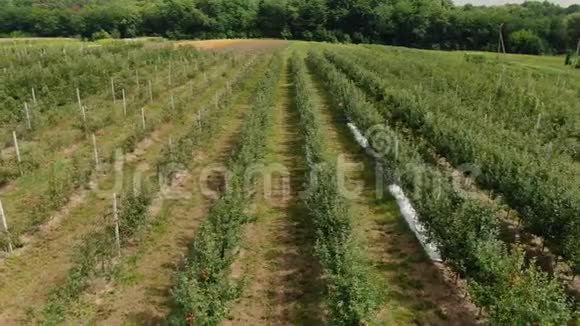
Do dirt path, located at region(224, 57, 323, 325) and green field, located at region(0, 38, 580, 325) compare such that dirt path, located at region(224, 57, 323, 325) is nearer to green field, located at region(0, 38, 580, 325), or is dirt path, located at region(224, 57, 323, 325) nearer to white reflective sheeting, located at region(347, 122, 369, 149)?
green field, located at region(0, 38, 580, 325)

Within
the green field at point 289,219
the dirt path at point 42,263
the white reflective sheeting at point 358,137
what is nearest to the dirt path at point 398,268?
the green field at point 289,219

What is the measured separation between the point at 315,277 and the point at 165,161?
23.7ft

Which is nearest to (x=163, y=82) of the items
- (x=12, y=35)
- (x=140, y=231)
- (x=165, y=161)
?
(x=165, y=161)

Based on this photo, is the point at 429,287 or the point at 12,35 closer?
the point at 429,287

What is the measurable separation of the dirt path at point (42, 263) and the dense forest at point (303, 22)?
8073 cm

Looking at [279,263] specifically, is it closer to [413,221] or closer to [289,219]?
[289,219]

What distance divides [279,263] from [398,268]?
2516 mm

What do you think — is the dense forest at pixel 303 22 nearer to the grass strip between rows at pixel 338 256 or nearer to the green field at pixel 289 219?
the green field at pixel 289 219

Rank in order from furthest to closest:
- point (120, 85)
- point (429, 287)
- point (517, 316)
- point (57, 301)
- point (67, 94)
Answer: point (120, 85)
point (67, 94)
point (429, 287)
point (57, 301)
point (517, 316)

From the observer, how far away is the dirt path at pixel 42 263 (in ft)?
30.0

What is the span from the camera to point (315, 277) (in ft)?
33.3

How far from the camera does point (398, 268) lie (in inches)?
416

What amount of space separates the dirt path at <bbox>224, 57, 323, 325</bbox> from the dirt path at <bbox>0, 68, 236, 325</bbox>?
12.0 ft

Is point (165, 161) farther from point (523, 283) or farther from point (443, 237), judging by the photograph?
point (523, 283)
